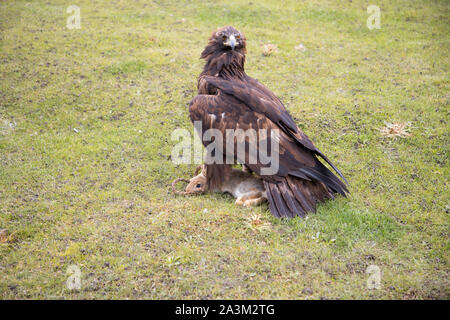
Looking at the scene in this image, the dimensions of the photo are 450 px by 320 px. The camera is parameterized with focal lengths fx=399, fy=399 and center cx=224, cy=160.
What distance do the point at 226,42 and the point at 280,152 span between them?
6.52ft

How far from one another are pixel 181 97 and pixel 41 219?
14.1ft

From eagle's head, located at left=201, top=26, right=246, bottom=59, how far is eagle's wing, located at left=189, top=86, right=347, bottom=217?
708 millimetres

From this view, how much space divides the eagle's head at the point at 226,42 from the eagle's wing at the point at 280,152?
0.71m

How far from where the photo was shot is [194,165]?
7.58 meters

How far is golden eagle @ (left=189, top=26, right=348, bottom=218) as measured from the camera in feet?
19.4

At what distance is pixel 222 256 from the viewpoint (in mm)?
5145

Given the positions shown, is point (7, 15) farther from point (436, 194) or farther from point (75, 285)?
point (436, 194)
